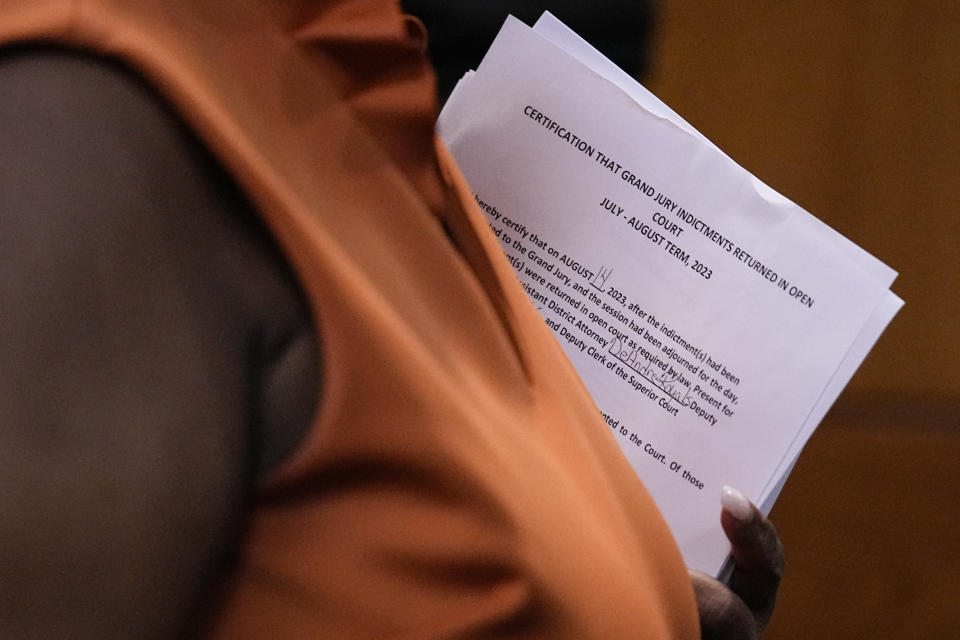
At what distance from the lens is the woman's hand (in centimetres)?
51

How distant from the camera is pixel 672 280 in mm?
512

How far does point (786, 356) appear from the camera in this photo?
1.69 ft

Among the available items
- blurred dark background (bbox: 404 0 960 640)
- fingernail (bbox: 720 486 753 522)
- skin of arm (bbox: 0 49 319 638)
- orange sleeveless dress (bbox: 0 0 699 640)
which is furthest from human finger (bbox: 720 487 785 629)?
blurred dark background (bbox: 404 0 960 640)

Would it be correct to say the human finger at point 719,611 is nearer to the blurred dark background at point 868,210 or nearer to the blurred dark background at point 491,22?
the blurred dark background at point 491,22

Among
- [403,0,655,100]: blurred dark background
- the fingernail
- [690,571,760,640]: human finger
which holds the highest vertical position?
[403,0,655,100]: blurred dark background

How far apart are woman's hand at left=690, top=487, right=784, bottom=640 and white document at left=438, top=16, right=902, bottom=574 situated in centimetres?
1

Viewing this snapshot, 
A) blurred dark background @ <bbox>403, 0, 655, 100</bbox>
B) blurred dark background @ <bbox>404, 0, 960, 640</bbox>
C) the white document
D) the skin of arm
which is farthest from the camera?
blurred dark background @ <bbox>404, 0, 960, 640</bbox>

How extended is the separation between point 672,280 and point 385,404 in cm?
23

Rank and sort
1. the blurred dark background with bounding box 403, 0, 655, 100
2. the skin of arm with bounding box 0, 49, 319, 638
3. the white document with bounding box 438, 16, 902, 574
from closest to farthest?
the skin of arm with bounding box 0, 49, 319, 638
the white document with bounding box 438, 16, 902, 574
the blurred dark background with bounding box 403, 0, 655, 100

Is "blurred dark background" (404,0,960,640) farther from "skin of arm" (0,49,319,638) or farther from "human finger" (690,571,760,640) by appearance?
"skin of arm" (0,49,319,638)

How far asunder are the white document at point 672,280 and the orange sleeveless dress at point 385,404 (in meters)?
0.11

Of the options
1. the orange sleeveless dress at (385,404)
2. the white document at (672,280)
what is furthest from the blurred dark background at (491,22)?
the orange sleeveless dress at (385,404)

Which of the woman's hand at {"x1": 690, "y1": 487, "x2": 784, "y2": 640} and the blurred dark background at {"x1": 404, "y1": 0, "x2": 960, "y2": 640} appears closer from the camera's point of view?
Result: the woman's hand at {"x1": 690, "y1": 487, "x2": 784, "y2": 640}

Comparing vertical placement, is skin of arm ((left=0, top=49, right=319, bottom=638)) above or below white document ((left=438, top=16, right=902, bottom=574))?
below
